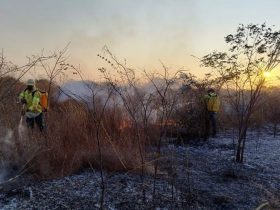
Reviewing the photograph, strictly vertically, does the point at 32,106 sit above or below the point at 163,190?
above

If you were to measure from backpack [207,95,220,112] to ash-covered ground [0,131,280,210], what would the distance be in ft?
21.3

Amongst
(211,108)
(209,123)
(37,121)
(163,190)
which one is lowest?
(163,190)

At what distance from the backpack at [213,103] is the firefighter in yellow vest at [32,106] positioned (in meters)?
6.76

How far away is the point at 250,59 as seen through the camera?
12242 millimetres

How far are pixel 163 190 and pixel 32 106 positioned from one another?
6129mm

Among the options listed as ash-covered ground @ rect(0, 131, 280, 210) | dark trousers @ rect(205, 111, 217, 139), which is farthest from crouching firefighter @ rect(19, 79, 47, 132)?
dark trousers @ rect(205, 111, 217, 139)

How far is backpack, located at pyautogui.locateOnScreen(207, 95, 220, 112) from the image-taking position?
58.3 ft

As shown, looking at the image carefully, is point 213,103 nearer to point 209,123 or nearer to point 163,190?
point 209,123

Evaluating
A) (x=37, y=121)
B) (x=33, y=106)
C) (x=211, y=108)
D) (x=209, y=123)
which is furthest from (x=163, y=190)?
(x=211, y=108)

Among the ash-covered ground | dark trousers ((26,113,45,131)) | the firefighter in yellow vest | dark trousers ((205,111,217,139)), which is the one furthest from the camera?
dark trousers ((205,111,217,139))

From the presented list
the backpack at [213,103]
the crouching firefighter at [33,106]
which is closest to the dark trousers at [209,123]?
the backpack at [213,103]

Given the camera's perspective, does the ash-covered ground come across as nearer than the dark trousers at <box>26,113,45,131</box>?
Yes

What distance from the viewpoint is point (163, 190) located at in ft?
27.7

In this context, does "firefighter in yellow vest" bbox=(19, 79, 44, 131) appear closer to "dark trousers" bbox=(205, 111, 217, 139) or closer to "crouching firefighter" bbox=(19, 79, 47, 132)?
"crouching firefighter" bbox=(19, 79, 47, 132)
